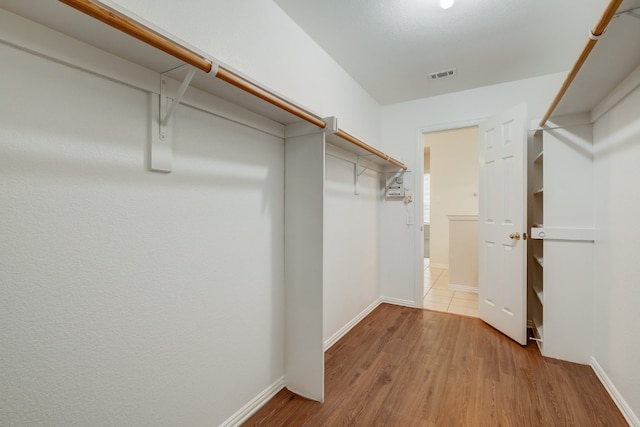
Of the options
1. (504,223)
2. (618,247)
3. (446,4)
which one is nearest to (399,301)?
(504,223)

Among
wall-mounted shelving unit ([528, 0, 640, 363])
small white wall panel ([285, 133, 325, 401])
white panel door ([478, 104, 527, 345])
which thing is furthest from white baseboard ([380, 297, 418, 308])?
small white wall panel ([285, 133, 325, 401])

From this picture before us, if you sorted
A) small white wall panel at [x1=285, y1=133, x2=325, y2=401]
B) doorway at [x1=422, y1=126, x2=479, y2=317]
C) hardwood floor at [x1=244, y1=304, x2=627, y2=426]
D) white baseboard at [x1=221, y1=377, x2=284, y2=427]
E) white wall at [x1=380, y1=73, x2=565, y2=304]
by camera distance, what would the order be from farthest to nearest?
1. doorway at [x1=422, y1=126, x2=479, y2=317]
2. white wall at [x1=380, y1=73, x2=565, y2=304]
3. small white wall panel at [x1=285, y1=133, x2=325, y2=401]
4. hardwood floor at [x1=244, y1=304, x2=627, y2=426]
5. white baseboard at [x1=221, y1=377, x2=284, y2=427]

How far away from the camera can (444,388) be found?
1.82 meters

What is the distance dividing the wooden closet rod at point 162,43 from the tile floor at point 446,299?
306 cm

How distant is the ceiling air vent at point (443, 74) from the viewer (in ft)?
8.70

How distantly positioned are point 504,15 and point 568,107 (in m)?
0.78

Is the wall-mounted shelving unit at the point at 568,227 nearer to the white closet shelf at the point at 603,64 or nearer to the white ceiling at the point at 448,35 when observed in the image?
the white closet shelf at the point at 603,64

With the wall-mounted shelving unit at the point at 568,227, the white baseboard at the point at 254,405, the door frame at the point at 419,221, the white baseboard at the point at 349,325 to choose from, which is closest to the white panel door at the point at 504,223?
the wall-mounted shelving unit at the point at 568,227

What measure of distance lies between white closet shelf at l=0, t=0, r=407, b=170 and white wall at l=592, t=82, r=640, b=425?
1948 mm

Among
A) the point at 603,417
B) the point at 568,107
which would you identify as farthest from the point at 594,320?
the point at 568,107

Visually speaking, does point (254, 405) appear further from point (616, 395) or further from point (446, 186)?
point (446, 186)

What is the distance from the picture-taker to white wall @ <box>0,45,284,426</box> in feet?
2.67

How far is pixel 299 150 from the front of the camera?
178 cm

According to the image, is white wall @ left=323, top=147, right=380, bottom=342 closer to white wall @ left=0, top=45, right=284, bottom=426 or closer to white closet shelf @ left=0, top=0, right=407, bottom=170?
white wall @ left=0, top=45, right=284, bottom=426
